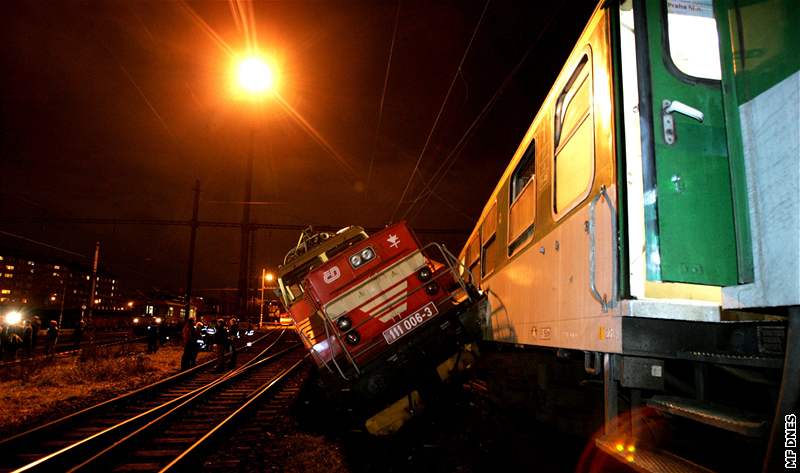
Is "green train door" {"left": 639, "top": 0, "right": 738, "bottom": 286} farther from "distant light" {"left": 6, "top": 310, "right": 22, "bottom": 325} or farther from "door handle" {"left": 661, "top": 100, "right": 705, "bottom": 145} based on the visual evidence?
"distant light" {"left": 6, "top": 310, "right": 22, "bottom": 325}

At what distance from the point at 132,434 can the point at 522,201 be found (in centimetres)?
629

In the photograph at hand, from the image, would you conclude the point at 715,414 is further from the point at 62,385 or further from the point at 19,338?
the point at 19,338

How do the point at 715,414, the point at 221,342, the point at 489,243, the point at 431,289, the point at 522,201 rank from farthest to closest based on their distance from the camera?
the point at 221,342, the point at 489,243, the point at 431,289, the point at 522,201, the point at 715,414

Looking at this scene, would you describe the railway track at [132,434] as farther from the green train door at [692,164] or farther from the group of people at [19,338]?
the group of people at [19,338]

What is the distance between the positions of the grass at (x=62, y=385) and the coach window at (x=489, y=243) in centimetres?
808

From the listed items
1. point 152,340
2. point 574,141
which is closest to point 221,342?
point 152,340

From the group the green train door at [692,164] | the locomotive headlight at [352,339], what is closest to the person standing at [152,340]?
the locomotive headlight at [352,339]

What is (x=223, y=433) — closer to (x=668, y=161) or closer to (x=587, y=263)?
(x=587, y=263)

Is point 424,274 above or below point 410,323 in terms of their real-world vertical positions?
Answer: above

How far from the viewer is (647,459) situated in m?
2.55

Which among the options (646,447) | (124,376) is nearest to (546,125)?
(646,447)

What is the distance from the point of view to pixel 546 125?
16.7ft

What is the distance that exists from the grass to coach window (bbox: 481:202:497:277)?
26.5 ft

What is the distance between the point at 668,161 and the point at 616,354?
3.92 feet
